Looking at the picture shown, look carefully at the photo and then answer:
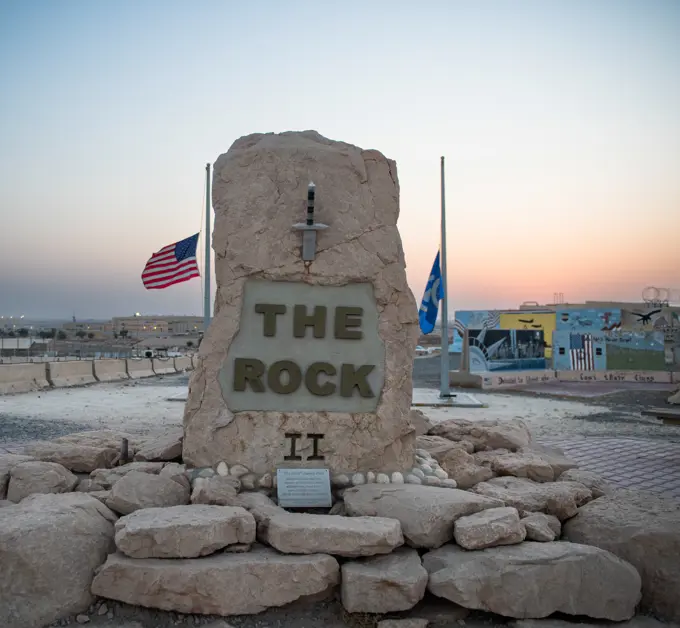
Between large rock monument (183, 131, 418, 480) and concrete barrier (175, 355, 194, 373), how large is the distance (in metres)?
21.8

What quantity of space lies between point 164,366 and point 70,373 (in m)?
6.16

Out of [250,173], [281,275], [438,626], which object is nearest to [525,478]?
[438,626]

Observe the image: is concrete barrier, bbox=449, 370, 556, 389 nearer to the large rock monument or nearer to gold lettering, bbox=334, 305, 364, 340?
the large rock monument

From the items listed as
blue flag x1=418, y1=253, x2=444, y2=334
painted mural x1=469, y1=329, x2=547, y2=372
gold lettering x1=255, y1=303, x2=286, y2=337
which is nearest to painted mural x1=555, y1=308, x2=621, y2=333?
painted mural x1=469, y1=329, x2=547, y2=372

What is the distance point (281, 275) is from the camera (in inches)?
233

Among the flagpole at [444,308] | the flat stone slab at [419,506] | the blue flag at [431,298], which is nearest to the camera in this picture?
the flat stone slab at [419,506]

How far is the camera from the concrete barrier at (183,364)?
26875mm

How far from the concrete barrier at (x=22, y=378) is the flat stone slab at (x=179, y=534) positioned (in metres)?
14.1

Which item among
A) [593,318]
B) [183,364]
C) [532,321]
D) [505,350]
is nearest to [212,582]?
[505,350]

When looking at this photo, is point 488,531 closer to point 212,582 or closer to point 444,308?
point 212,582

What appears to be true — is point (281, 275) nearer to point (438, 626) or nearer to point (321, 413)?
point (321, 413)

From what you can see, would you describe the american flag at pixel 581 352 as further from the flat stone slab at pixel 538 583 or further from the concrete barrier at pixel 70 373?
the flat stone slab at pixel 538 583

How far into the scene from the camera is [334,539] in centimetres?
434

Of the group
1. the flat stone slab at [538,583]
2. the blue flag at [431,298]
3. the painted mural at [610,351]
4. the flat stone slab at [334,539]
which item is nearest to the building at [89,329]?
the painted mural at [610,351]
